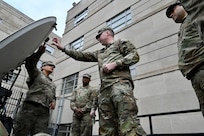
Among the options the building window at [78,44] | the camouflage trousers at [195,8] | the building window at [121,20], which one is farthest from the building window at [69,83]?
the camouflage trousers at [195,8]

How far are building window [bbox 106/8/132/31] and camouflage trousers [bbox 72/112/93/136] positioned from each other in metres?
4.24

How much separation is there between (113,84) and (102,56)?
19.1 inches

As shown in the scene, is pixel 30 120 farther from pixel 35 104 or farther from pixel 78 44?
pixel 78 44

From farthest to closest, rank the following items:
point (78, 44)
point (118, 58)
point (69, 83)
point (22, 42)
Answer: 1. point (78, 44)
2. point (69, 83)
3. point (22, 42)
4. point (118, 58)

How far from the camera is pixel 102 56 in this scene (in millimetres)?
1938

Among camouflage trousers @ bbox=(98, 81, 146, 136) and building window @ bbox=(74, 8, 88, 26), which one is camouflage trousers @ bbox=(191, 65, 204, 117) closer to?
camouflage trousers @ bbox=(98, 81, 146, 136)

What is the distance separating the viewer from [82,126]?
3.14 meters

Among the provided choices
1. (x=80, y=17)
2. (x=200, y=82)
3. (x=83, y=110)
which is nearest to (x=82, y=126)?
(x=83, y=110)

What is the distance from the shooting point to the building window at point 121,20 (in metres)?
6.26

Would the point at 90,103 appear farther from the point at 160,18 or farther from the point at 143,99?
the point at 160,18

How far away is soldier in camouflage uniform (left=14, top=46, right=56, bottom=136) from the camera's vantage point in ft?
7.29

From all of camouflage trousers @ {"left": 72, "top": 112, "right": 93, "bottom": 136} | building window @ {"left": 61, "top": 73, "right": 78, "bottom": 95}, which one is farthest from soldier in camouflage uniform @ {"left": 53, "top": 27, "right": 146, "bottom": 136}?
building window @ {"left": 61, "top": 73, "right": 78, "bottom": 95}

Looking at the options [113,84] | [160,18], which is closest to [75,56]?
[113,84]

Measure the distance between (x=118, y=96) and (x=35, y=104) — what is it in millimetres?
1484
